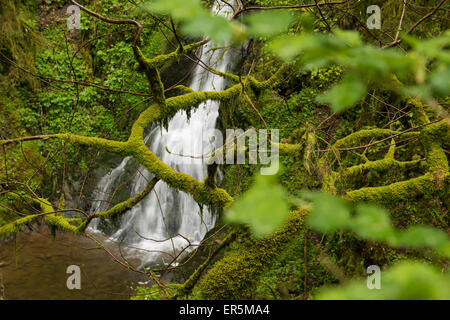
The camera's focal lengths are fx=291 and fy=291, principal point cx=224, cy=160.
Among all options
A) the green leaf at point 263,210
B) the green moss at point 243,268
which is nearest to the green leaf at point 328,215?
the green leaf at point 263,210

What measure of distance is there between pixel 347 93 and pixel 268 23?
0.19 metres

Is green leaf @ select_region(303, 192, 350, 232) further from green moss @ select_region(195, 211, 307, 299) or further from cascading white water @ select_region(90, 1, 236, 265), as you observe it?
cascading white water @ select_region(90, 1, 236, 265)

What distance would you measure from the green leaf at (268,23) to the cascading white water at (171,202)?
6.62 meters

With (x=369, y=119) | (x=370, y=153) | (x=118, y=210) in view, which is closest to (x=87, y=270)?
(x=118, y=210)

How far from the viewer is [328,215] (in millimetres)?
551

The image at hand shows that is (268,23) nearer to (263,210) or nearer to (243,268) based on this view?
(263,210)

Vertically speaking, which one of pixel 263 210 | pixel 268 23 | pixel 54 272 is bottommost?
pixel 54 272

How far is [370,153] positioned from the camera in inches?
223

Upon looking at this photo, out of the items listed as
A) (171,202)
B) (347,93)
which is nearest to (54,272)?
(171,202)

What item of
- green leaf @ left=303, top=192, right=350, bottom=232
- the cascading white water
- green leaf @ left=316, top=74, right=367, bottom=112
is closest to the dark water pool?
the cascading white water

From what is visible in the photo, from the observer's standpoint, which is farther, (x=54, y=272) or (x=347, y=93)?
(x=54, y=272)

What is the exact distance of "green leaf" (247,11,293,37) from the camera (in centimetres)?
51

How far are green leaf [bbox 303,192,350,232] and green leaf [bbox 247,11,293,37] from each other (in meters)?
0.32

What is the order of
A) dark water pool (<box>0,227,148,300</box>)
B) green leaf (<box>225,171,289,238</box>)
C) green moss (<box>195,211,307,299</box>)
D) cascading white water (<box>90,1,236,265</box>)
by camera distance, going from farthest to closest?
cascading white water (<box>90,1,236,265</box>) → dark water pool (<box>0,227,148,300</box>) → green moss (<box>195,211,307,299</box>) → green leaf (<box>225,171,289,238</box>)
